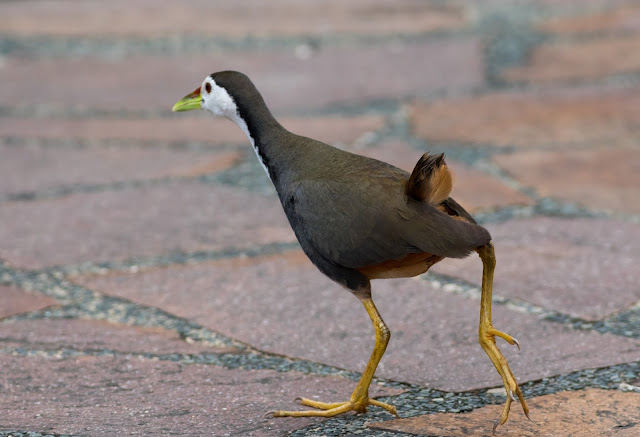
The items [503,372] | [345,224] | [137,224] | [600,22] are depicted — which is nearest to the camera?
[503,372]

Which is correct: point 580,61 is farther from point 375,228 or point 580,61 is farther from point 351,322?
point 375,228

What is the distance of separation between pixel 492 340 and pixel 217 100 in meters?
1.07

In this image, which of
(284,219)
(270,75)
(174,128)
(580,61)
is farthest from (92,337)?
(580,61)

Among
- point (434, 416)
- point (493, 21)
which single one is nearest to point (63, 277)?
point (434, 416)

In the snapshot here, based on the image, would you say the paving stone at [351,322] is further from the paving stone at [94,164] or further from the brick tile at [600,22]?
the brick tile at [600,22]

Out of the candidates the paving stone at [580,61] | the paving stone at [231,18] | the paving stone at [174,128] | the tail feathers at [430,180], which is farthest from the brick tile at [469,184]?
the paving stone at [231,18]

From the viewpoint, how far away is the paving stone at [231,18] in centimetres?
586

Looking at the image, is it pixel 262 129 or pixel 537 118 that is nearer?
pixel 262 129

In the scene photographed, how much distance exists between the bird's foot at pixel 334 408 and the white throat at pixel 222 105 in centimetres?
74

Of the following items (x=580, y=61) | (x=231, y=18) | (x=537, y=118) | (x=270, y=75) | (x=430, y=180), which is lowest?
(x=430, y=180)

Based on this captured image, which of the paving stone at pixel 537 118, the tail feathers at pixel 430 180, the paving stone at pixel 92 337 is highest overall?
the paving stone at pixel 537 118

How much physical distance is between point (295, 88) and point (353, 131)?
75 cm

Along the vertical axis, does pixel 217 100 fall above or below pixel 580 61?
below

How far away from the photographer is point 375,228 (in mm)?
2291
